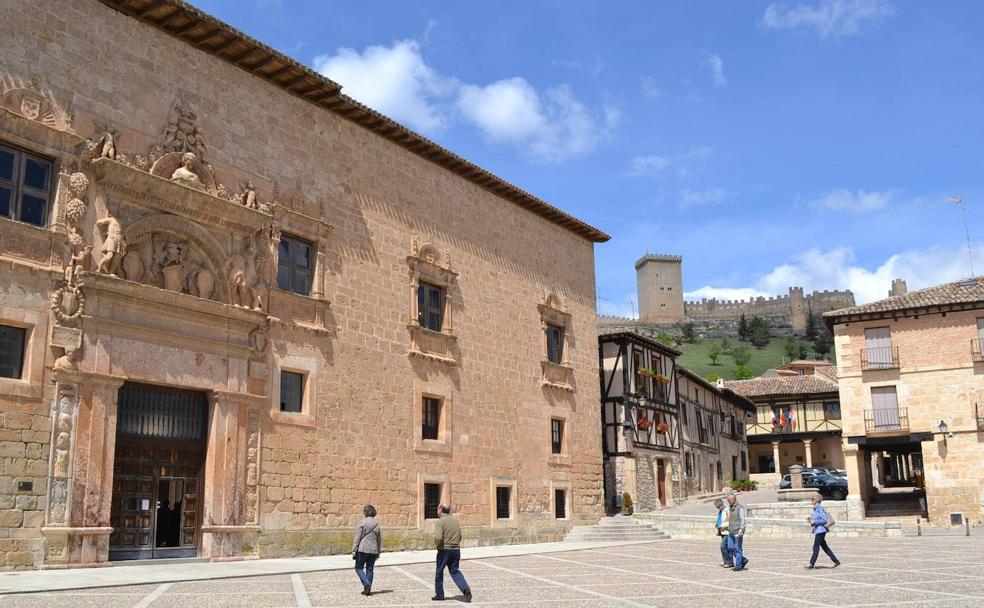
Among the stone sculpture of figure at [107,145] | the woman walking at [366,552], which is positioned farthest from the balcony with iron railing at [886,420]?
the stone sculpture of figure at [107,145]

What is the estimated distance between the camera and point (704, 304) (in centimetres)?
12156

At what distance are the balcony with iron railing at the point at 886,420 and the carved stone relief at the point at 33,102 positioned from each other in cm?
2690

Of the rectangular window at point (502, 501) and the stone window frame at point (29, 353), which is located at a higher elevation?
the stone window frame at point (29, 353)

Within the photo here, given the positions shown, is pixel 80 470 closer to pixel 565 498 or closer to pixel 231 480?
pixel 231 480

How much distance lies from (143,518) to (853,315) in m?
25.1

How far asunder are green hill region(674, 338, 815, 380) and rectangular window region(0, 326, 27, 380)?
74.4 metres

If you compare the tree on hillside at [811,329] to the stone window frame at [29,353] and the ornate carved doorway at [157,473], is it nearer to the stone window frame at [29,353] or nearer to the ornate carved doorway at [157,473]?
the ornate carved doorway at [157,473]

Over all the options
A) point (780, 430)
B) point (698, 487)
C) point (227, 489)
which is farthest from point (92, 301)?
point (780, 430)

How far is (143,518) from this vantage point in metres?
14.8

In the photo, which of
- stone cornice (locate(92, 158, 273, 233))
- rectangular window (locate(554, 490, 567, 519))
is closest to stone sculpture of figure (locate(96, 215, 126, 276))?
stone cornice (locate(92, 158, 273, 233))

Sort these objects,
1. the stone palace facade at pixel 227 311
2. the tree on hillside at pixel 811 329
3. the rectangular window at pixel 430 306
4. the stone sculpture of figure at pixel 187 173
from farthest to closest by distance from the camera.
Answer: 1. the tree on hillside at pixel 811 329
2. the rectangular window at pixel 430 306
3. the stone sculpture of figure at pixel 187 173
4. the stone palace facade at pixel 227 311

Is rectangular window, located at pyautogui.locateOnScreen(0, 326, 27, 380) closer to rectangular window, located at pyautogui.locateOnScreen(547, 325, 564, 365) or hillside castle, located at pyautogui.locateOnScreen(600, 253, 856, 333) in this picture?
rectangular window, located at pyautogui.locateOnScreen(547, 325, 564, 365)

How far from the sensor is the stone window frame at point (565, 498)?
960 inches

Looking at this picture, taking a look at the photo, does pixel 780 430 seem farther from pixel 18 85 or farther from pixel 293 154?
pixel 18 85
